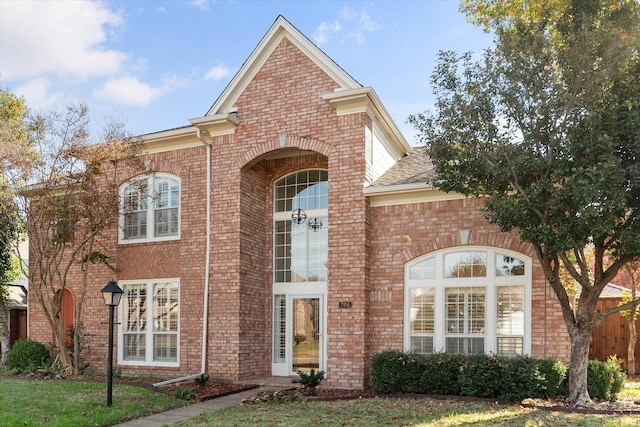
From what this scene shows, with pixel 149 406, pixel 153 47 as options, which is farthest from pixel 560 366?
pixel 153 47

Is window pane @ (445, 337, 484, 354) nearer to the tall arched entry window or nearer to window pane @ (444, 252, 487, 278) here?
window pane @ (444, 252, 487, 278)

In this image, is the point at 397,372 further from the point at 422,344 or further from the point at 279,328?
the point at 279,328

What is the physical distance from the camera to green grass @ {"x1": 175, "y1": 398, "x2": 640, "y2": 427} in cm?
861

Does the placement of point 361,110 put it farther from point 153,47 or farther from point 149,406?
point 149,406

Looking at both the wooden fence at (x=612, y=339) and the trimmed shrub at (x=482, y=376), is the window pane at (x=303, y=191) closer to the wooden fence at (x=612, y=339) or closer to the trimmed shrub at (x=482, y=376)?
the trimmed shrub at (x=482, y=376)

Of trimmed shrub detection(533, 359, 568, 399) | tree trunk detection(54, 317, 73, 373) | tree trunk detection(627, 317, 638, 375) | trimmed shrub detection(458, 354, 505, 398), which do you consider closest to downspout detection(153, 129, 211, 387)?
tree trunk detection(54, 317, 73, 373)

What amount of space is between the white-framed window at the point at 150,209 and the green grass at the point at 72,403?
14.2 ft

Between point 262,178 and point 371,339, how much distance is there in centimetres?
523

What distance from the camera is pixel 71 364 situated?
15.2 meters

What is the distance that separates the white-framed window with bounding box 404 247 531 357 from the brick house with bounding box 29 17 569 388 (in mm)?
30

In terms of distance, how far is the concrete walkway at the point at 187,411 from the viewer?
9.59 meters

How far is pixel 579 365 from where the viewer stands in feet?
33.9

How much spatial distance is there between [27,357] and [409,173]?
1136 centimetres

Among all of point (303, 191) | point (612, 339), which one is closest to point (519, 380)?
point (612, 339)
